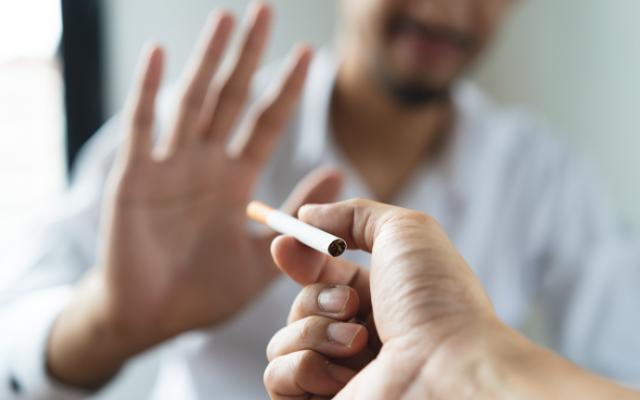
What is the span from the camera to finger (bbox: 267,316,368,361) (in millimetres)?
222

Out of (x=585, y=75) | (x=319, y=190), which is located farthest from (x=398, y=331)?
(x=585, y=75)

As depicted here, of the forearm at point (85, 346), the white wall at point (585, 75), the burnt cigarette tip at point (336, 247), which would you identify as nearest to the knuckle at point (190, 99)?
the forearm at point (85, 346)

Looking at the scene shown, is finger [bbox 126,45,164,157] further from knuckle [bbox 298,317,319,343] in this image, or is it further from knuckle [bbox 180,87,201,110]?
knuckle [bbox 298,317,319,343]

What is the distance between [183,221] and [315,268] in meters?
0.19

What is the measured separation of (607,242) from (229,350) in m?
0.38

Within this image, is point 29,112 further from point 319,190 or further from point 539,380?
point 539,380

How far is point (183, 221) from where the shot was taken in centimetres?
42

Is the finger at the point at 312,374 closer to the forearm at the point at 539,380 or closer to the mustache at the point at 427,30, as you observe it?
the forearm at the point at 539,380

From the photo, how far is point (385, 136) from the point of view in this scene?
628 mm

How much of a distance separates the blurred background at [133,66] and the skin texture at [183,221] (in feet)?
0.48

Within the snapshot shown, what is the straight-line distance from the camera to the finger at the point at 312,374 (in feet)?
0.76

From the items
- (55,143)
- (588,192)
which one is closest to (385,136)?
(588,192)

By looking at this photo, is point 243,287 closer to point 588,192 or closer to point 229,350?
point 229,350

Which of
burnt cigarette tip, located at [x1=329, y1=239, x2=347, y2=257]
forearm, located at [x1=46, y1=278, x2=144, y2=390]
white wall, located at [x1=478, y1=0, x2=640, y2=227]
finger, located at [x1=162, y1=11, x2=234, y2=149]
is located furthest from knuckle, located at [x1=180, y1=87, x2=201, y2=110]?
white wall, located at [x1=478, y1=0, x2=640, y2=227]
